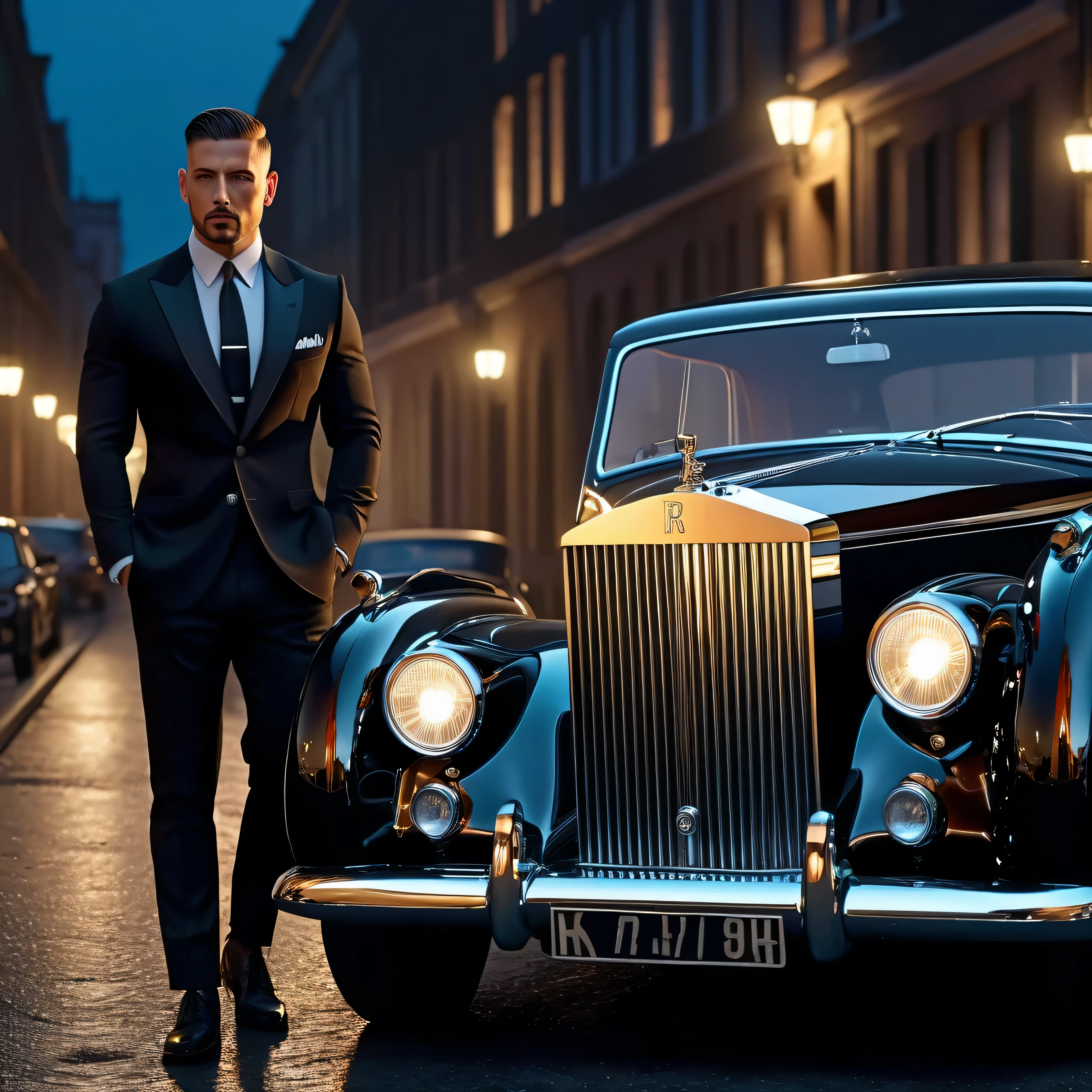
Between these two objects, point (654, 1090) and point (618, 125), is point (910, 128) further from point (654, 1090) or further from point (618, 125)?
point (654, 1090)

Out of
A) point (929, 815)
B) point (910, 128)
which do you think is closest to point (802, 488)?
point (929, 815)

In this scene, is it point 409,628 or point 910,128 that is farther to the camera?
point 910,128

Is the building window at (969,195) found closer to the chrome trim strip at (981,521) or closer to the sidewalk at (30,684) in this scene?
the sidewalk at (30,684)

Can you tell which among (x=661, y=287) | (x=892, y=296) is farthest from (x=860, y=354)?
(x=661, y=287)

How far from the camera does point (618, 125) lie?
29406 millimetres

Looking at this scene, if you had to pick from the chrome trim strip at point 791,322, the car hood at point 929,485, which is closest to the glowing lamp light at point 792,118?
the chrome trim strip at point 791,322

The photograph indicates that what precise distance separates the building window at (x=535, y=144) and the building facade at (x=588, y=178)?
0.07m

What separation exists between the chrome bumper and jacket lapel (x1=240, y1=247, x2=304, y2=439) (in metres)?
1.17

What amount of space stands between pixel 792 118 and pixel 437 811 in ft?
50.1

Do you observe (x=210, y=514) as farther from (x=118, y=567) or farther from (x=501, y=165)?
(x=501, y=165)

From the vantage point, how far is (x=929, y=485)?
4551 mm

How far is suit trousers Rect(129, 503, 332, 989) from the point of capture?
4.49m

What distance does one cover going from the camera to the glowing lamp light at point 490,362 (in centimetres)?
2867

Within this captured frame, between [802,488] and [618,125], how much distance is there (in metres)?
25.6
